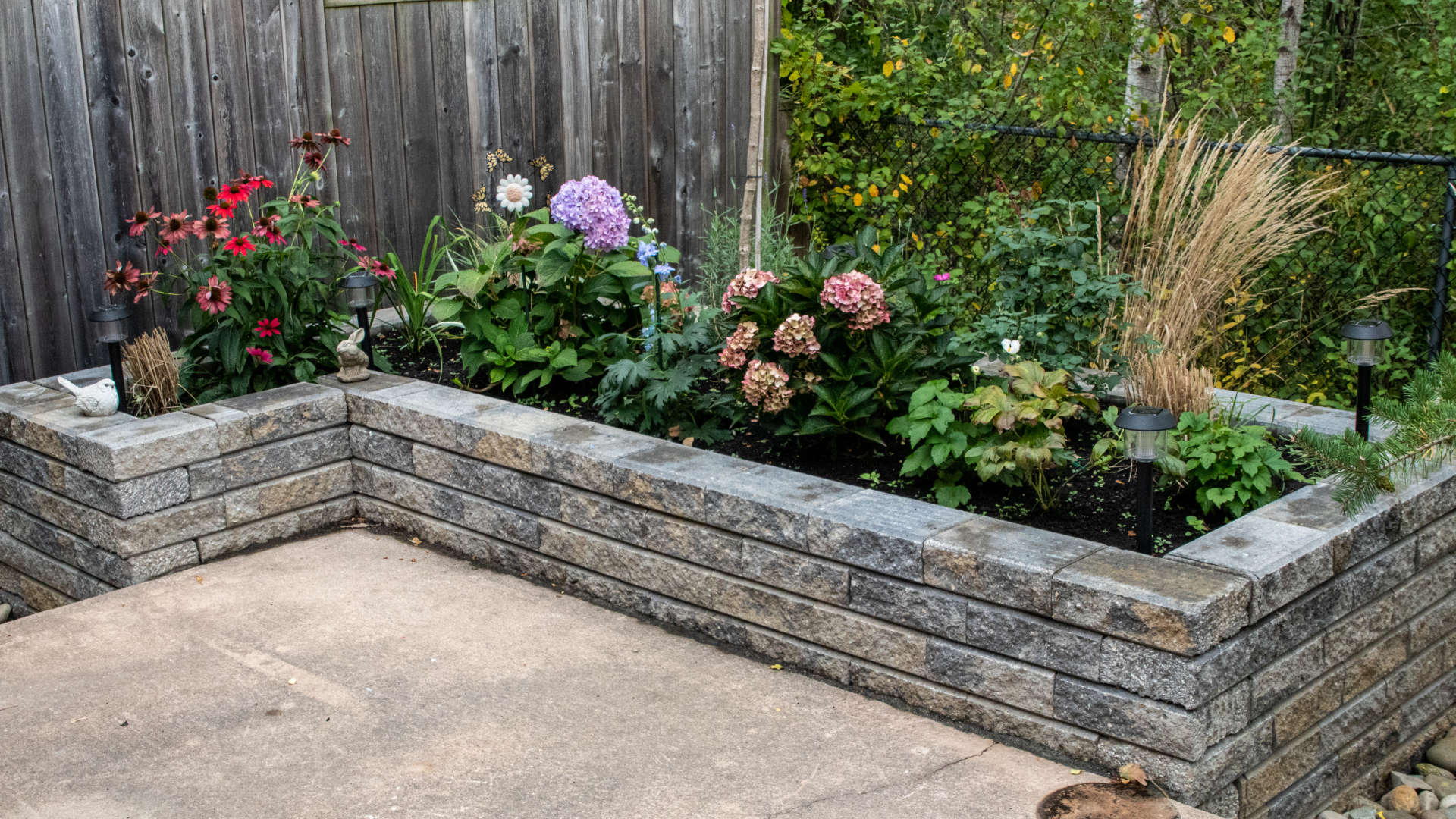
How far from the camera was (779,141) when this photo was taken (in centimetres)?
620

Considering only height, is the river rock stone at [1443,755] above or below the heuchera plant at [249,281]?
below

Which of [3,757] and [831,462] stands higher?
[831,462]

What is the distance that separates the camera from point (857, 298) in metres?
3.46

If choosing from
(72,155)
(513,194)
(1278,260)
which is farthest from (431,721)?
(1278,260)

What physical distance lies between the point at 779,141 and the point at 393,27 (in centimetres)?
202

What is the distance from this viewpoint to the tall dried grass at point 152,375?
4.00 m

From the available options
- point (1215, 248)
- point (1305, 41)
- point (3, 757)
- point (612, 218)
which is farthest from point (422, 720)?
point (1305, 41)

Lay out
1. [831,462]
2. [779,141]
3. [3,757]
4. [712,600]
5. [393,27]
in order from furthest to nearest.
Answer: [779,141] → [393,27] → [831,462] → [712,600] → [3,757]

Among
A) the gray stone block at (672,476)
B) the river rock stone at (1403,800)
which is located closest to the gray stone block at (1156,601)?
the river rock stone at (1403,800)

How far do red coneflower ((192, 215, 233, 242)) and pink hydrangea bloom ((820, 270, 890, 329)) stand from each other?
1.88 meters

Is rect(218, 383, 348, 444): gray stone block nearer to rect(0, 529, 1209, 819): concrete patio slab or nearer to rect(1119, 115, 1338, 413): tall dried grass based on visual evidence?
rect(0, 529, 1209, 819): concrete patio slab

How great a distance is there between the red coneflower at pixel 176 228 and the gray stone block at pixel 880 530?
2.25 metres

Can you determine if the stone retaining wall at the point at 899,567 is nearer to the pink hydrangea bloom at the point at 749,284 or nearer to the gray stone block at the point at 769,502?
the gray stone block at the point at 769,502

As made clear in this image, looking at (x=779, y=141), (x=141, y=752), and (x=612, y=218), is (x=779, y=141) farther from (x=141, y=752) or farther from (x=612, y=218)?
(x=141, y=752)
